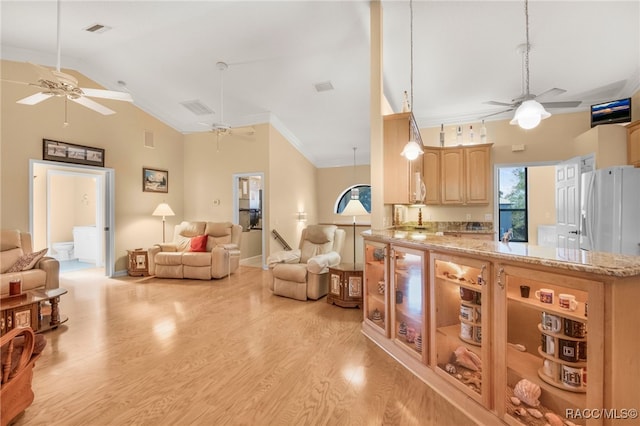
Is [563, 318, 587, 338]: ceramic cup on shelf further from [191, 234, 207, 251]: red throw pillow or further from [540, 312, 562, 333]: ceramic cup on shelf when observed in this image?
[191, 234, 207, 251]: red throw pillow

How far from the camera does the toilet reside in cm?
708

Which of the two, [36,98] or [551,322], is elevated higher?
[36,98]

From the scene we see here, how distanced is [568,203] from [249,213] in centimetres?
696

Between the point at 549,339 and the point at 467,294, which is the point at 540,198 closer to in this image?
the point at 467,294

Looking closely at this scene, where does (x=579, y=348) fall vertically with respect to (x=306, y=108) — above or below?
below

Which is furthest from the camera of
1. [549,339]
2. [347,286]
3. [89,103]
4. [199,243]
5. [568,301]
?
[199,243]

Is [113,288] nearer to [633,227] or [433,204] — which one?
[433,204]

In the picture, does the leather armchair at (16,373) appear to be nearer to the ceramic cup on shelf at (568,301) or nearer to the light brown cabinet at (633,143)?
the ceramic cup on shelf at (568,301)

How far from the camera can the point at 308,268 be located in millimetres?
4230

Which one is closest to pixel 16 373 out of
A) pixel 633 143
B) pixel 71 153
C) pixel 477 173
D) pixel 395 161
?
pixel 395 161

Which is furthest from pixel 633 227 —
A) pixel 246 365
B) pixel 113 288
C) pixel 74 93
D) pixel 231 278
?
pixel 113 288

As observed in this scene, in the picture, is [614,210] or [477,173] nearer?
[614,210]

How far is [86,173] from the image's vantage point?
18.6ft

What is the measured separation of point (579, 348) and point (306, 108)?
19.2ft
